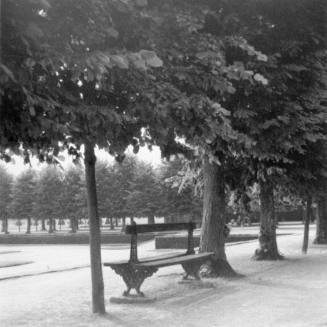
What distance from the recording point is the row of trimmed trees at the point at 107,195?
58203 millimetres

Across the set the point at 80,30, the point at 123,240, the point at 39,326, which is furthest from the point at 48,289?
the point at 123,240

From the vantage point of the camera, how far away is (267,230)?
18016 millimetres

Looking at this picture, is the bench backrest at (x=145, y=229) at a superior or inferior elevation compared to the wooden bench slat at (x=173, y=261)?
superior

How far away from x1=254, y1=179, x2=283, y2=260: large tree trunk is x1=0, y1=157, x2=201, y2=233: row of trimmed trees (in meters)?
36.2

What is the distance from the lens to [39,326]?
7.92 metres

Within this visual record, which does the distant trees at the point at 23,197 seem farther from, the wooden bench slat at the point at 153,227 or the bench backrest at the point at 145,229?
the wooden bench slat at the point at 153,227

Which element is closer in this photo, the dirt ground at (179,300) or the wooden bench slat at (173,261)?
the dirt ground at (179,300)

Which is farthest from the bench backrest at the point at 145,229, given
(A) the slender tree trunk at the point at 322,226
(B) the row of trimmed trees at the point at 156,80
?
(A) the slender tree trunk at the point at 322,226

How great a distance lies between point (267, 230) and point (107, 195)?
47.6 metres

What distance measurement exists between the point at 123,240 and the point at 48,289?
70.7 feet

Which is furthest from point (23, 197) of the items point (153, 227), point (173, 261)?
point (173, 261)

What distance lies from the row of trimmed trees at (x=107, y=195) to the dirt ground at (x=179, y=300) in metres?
41.4

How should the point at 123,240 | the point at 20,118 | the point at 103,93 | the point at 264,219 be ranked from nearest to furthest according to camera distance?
1. the point at 20,118
2. the point at 103,93
3. the point at 264,219
4. the point at 123,240

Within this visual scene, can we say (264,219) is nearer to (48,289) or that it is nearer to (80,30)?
(48,289)
